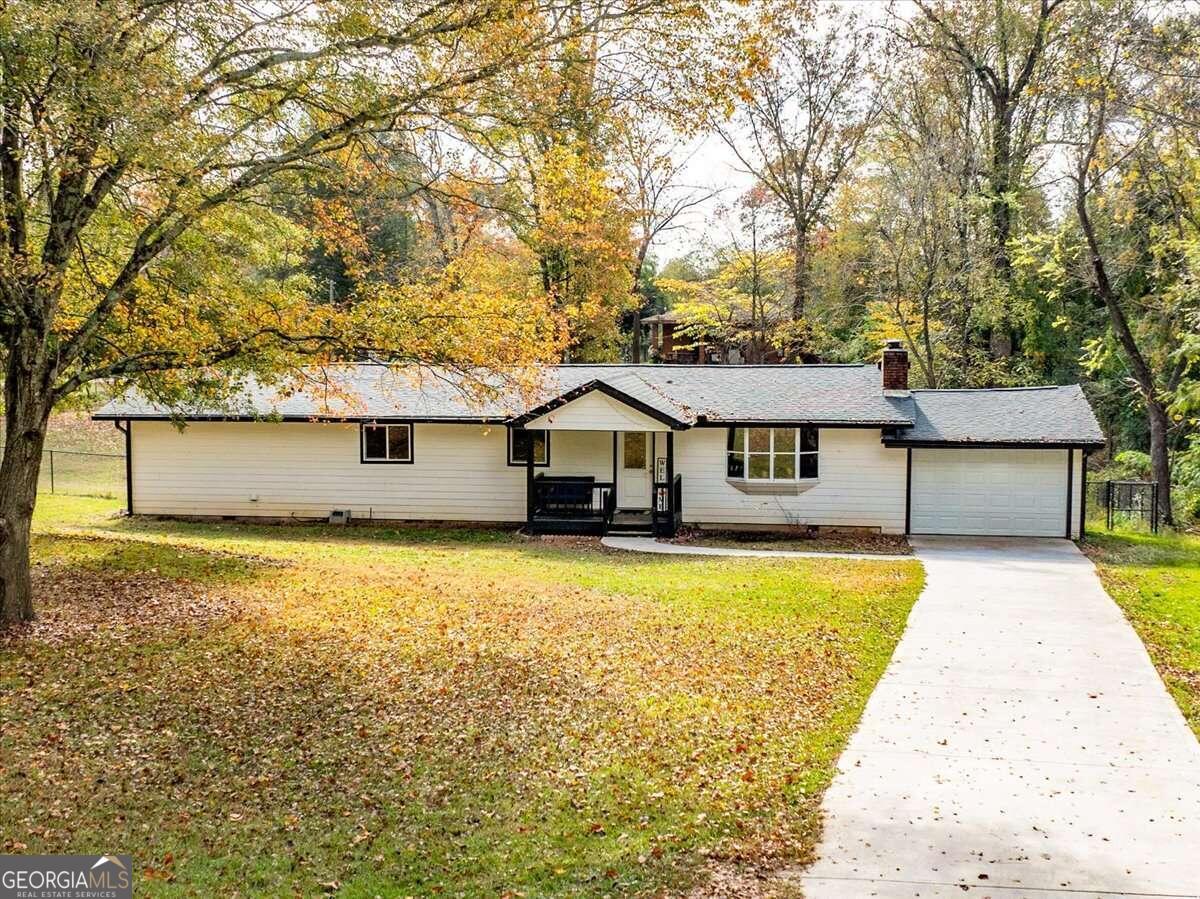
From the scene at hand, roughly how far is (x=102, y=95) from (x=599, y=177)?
5.48 metres

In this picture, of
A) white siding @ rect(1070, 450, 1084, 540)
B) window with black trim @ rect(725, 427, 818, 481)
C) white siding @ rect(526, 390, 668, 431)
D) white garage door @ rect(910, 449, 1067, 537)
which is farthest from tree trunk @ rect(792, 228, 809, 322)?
white siding @ rect(526, 390, 668, 431)

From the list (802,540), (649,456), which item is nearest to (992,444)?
(802,540)

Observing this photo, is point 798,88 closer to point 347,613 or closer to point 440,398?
point 440,398

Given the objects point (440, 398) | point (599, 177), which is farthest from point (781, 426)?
point (599, 177)

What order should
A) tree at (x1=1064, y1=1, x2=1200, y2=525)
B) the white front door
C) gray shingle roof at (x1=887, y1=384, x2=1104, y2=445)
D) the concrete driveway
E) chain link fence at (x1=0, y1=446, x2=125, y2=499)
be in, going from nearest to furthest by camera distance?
the concrete driveway, tree at (x1=1064, y1=1, x2=1200, y2=525), gray shingle roof at (x1=887, y1=384, x2=1104, y2=445), the white front door, chain link fence at (x1=0, y1=446, x2=125, y2=499)

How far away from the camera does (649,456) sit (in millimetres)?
19656

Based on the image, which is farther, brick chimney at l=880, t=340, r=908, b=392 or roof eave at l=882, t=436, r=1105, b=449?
brick chimney at l=880, t=340, r=908, b=392

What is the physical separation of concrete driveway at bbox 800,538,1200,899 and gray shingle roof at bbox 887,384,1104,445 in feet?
26.0

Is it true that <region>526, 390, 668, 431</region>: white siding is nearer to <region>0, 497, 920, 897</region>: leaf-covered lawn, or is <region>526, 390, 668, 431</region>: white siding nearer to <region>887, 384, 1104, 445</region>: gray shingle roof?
<region>887, 384, 1104, 445</region>: gray shingle roof

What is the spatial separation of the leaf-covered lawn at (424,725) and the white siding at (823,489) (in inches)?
244

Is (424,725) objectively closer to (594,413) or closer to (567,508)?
(594,413)

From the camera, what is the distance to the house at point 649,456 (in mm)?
18359

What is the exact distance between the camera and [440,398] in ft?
66.0

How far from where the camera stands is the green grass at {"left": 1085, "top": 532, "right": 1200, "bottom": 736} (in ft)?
Answer: 28.4
